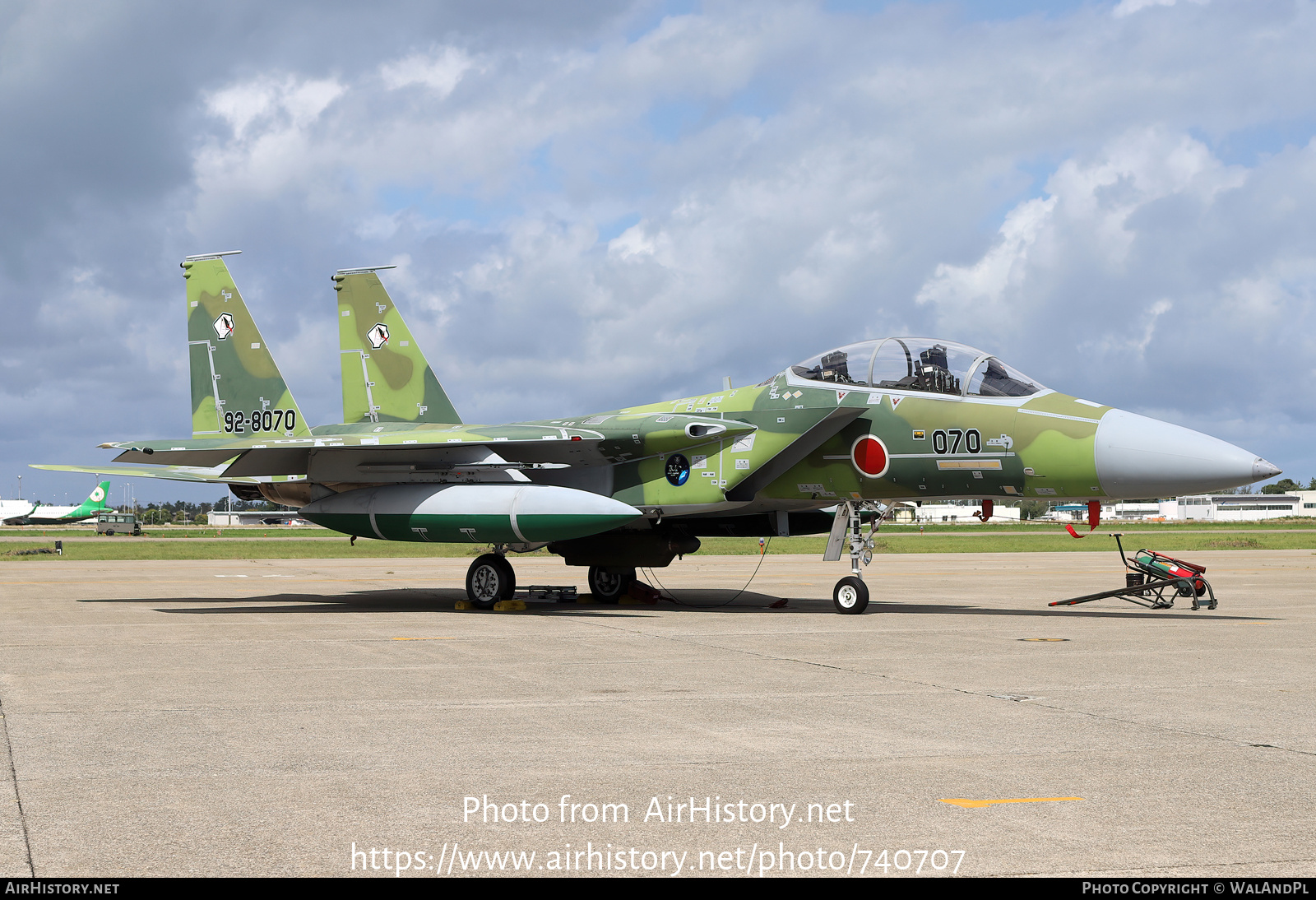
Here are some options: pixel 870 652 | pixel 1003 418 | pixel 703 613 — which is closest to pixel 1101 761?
pixel 870 652

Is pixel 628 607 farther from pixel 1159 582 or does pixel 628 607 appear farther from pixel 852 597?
pixel 1159 582

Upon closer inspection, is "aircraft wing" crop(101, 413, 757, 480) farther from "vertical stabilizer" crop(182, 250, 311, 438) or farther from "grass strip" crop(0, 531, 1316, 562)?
"grass strip" crop(0, 531, 1316, 562)

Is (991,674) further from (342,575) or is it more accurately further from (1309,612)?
(342,575)

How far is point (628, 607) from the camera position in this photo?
18.1 metres

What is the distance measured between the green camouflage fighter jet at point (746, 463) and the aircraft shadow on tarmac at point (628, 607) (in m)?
0.98

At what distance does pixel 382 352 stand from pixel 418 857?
56.1 ft

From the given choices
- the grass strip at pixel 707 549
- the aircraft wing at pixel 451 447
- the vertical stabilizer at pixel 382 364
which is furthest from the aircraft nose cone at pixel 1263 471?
the grass strip at pixel 707 549

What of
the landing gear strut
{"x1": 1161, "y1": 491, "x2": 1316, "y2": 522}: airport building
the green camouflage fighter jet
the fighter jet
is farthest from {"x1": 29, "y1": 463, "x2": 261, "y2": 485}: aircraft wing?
{"x1": 1161, "y1": 491, "x2": 1316, "y2": 522}: airport building

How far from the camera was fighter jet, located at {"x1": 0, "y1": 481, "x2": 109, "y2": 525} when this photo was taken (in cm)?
10781

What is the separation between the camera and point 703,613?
1647 cm

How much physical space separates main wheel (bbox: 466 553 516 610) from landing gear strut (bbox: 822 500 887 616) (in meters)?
4.76

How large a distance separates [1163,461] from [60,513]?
5093 inches

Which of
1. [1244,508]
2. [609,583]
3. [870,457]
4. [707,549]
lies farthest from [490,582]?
[1244,508]

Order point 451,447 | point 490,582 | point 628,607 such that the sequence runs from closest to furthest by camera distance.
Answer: point 451,447, point 490,582, point 628,607
